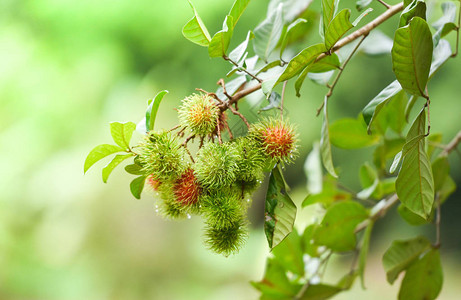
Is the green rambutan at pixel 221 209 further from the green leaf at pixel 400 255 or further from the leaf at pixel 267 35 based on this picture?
the green leaf at pixel 400 255

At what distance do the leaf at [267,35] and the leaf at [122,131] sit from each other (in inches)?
11.2

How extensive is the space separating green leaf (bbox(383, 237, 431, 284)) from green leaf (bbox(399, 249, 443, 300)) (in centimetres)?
2

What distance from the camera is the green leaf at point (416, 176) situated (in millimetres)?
563

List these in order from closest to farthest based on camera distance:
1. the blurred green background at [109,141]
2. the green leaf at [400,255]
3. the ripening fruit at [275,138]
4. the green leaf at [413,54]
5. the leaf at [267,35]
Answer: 1. the green leaf at [413,54]
2. the ripening fruit at [275,138]
3. the leaf at [267,35]
4. the green leaf at [400,255]
5. the blurred green background at [109,141]

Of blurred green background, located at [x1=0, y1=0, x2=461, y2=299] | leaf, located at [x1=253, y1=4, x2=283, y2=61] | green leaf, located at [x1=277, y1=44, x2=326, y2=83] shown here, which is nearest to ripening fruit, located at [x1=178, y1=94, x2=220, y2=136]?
green leaf, located at [x1=277, y1=44, x2=326, y2=83]

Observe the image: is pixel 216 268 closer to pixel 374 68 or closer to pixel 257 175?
pixel 374 68

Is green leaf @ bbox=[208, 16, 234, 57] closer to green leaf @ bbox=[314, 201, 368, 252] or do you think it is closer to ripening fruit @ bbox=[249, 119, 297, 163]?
ripening fruit @ bbox=[249, 119, 297, 163]

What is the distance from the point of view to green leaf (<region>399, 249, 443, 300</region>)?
0.96m

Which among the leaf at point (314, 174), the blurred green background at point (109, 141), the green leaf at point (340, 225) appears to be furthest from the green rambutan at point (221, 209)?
the blurred green background at point (109, 141)

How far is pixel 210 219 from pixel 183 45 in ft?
5.57

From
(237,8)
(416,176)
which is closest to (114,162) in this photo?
(237,8)

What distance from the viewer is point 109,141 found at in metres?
2.13

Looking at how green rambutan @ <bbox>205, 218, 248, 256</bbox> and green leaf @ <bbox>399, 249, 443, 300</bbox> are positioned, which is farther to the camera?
green leaf @ <bbox>399, 249, 443, 300</bbox>

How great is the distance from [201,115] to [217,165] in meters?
0.07
